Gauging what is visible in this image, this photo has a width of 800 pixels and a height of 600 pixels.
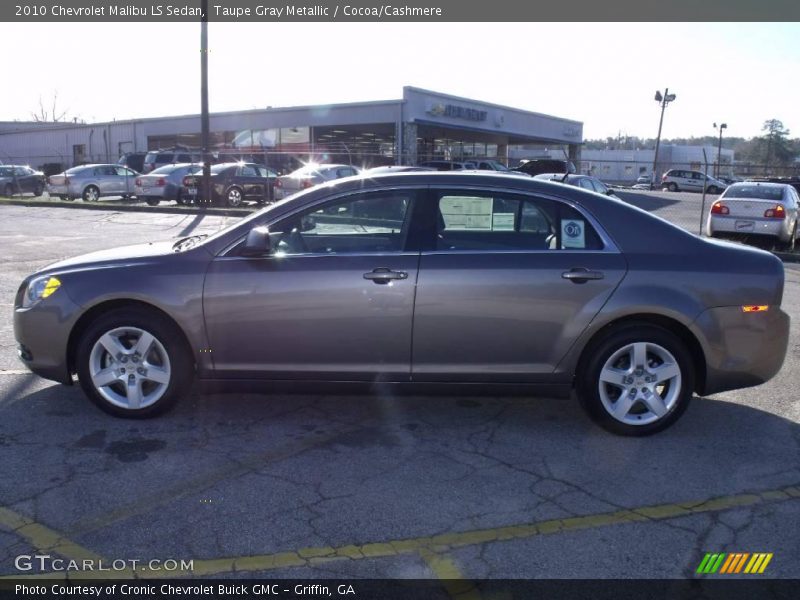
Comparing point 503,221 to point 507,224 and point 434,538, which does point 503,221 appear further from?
point 434,538

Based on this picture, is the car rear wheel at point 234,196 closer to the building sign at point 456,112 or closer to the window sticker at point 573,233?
the building sign at point 456,112

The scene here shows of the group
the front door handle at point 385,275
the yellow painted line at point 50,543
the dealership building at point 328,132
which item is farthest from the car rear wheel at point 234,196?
the yellow painted line at point 50,543

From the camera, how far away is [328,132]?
46.6 m

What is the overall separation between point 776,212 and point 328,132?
34.8m

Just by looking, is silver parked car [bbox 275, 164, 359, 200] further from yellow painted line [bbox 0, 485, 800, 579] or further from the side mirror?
yellow painted line [bbox 0, 485, 800, 579]

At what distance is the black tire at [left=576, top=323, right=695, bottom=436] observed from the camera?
475 centimetres

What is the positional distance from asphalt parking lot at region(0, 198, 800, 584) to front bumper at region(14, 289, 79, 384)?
→ 1.12ft

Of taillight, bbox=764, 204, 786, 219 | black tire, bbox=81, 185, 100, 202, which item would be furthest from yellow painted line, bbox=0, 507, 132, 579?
black tire, bbox=81, 185, 100, 202

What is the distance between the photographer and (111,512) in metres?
3.71

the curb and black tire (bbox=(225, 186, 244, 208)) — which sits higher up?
black tire (bbox=(225, 186, 244, 208))

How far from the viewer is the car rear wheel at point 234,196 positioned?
2422cm

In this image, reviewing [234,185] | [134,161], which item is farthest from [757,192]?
[134,161]

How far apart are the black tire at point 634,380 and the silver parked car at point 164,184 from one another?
22174 millimetres
